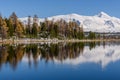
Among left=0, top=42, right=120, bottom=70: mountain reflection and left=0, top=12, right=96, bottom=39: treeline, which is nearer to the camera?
left=0, top=42, right=120, bottom=70: mountain reflection

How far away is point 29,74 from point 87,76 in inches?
189

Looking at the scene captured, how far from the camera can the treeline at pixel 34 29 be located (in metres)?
120

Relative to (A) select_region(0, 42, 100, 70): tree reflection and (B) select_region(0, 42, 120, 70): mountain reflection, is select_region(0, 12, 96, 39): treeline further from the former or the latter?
(B) select_region(0, 42, 120, 70): mountain reflection

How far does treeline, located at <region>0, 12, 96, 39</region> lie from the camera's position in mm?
119606

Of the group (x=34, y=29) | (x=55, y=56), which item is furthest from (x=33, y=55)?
(x=34, y=29)

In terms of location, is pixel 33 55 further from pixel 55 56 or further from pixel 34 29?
pixel 34 29

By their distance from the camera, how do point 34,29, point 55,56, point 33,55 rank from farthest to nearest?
point 34,29 < point 33,55 < point 55,56

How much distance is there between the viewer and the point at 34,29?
149 m

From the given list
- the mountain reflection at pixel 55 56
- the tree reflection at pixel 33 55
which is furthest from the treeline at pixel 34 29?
the mountain reflection at pixel 55 56

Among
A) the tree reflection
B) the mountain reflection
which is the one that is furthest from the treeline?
the mountain reflection

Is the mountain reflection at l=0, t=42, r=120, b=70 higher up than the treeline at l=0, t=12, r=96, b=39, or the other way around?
the treeline at l=0, t=12, r=96, b=39

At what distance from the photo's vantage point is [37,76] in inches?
977

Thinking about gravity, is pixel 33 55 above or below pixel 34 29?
below

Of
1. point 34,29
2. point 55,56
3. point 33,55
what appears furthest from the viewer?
point 34,29
